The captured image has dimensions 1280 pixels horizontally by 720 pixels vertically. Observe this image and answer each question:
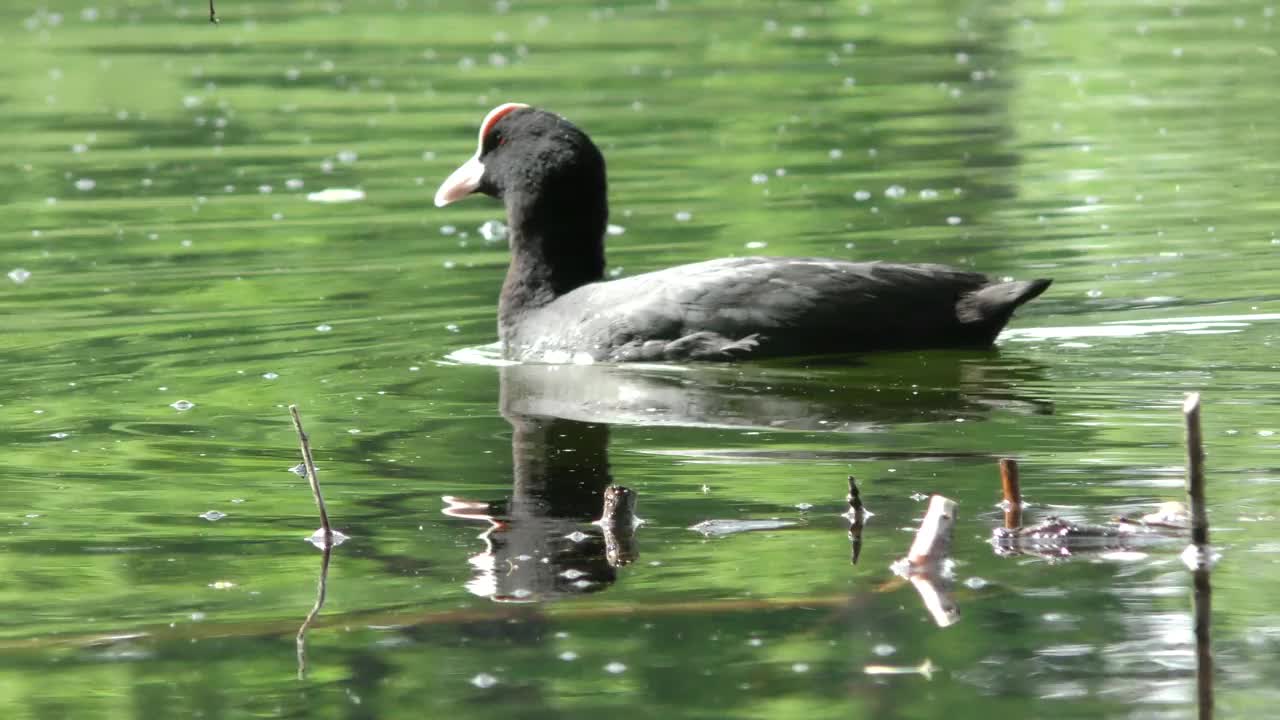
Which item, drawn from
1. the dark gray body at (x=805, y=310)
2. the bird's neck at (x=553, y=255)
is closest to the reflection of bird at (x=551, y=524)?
the dark gray body at (x=805, y=310)

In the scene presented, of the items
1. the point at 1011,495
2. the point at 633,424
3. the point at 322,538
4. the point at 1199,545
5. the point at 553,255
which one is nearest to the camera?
the point at 1199,545

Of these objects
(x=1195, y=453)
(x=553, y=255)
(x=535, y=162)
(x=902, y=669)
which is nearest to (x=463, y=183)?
(x=535, y=162)

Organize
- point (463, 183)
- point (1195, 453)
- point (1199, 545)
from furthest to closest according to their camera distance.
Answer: point (463, 183), point (1199, 545), point (1195, 453)

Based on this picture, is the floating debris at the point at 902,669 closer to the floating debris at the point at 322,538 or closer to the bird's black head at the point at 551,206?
the floating debris at the point at 322,538

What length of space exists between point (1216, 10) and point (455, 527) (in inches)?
874

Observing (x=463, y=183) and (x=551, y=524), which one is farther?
(x=463, y=183)

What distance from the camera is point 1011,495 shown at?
6398mm

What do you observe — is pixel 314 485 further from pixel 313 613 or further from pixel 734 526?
pixel 734 526

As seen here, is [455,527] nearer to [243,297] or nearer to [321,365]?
[321,365]

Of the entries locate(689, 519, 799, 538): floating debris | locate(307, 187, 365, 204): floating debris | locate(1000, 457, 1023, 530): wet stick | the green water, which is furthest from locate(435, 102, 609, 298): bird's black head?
locate(307, 187, 365, 204): floating debris

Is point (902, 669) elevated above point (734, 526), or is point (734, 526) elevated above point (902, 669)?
point (902, 669)

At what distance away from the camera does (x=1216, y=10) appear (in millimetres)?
27281

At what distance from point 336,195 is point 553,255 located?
5.44 meters

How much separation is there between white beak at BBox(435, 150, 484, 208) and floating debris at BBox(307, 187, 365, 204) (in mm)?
4290
